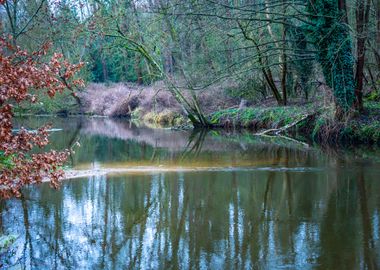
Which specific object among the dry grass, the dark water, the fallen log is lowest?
the dark water

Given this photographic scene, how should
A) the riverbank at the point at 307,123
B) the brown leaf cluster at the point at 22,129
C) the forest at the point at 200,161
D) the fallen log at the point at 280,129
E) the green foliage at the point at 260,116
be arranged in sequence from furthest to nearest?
the green foliage at the point at 260,116, the fallen log at the point at 280,129, the riverbank at the point at 307,123, the forest at the point at 200,161, the brown leaf cluster at the point at 22,129

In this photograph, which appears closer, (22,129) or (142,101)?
(22,129)

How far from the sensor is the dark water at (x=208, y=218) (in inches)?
257

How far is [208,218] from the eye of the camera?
27.7 feet

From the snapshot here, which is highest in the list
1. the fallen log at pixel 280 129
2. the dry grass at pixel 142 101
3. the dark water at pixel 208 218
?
the dry grass at pixel 142 101

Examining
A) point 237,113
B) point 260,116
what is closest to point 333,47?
point 260,116

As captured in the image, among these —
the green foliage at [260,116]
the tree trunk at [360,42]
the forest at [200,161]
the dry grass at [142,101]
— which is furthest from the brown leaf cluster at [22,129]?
the dry grass at [142,101]

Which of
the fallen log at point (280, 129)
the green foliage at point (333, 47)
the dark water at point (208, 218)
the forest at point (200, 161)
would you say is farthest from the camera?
the fallen log at point (280, 129)

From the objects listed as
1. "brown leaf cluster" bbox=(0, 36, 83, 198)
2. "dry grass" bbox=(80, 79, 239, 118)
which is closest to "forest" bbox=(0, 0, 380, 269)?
"brown leaf cluster" bbox=(0, 36, 83, 198)

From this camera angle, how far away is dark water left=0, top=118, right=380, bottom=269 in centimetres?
652

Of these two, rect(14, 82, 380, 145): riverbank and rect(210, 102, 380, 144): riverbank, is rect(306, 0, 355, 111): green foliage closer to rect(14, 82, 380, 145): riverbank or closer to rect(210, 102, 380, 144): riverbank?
rect(210, 102, 380, 144): riverbank

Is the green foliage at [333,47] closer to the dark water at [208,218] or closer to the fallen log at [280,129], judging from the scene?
the fallen log at [280,129]

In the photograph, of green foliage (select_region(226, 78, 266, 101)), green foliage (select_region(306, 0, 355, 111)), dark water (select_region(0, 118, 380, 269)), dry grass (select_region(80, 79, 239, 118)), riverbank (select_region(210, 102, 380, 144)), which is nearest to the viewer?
dark water (select_region(0, 118, 380, 269))

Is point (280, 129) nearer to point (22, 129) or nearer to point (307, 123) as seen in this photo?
point (307, 123)
